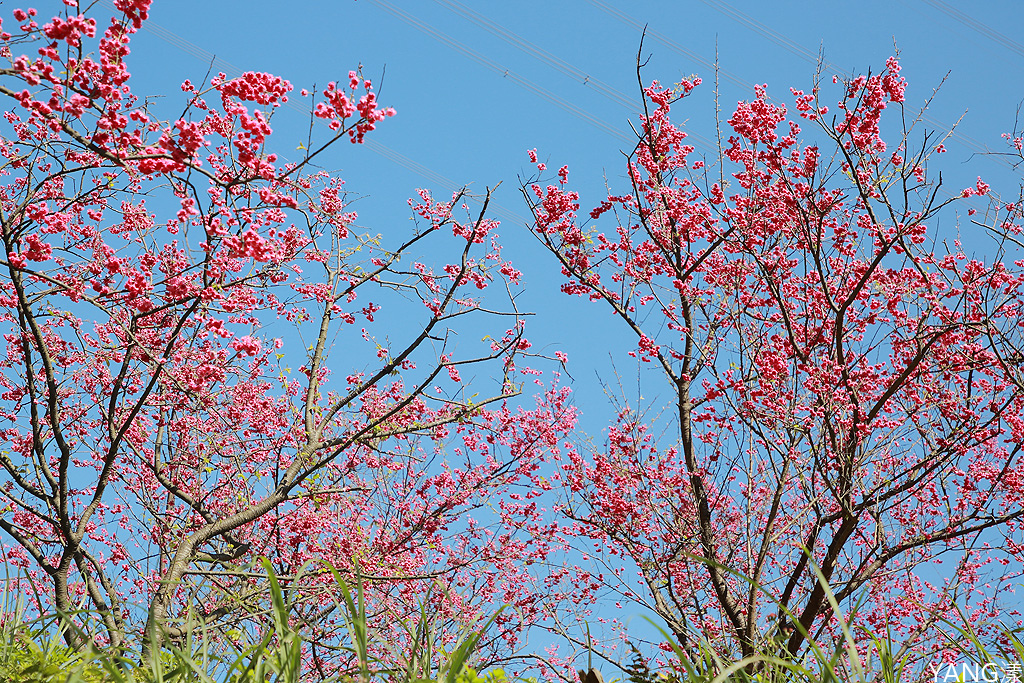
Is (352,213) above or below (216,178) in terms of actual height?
above

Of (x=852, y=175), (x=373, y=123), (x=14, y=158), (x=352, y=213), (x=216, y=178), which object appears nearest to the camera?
(x=216, y=178)

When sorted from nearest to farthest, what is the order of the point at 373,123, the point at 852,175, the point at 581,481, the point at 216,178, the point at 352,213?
the point at 216,178, the point at 373,123, the point at 852,175, the point at 352,213, the point at 581,481

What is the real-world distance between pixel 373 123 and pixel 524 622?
5.96 metres

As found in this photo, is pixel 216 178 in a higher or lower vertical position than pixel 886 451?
higher

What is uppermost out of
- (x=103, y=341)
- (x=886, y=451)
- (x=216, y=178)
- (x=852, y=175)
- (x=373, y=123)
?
(x=103, y=341)

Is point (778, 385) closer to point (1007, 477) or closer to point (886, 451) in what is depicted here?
point (886, 451)

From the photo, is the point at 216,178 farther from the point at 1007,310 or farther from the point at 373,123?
the point at 1007,310

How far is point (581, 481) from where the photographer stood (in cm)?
790

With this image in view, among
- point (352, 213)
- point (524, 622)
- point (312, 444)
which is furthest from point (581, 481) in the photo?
point (352, 213)

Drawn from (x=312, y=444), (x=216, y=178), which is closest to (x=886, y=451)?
(x=312, y=444)

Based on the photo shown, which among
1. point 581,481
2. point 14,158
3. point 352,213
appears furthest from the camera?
point 581,481

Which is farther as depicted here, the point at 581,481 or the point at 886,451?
the point at 581,481

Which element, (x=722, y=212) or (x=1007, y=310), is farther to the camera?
(x=722, y=212)

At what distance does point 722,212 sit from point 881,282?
1715 millimetres
